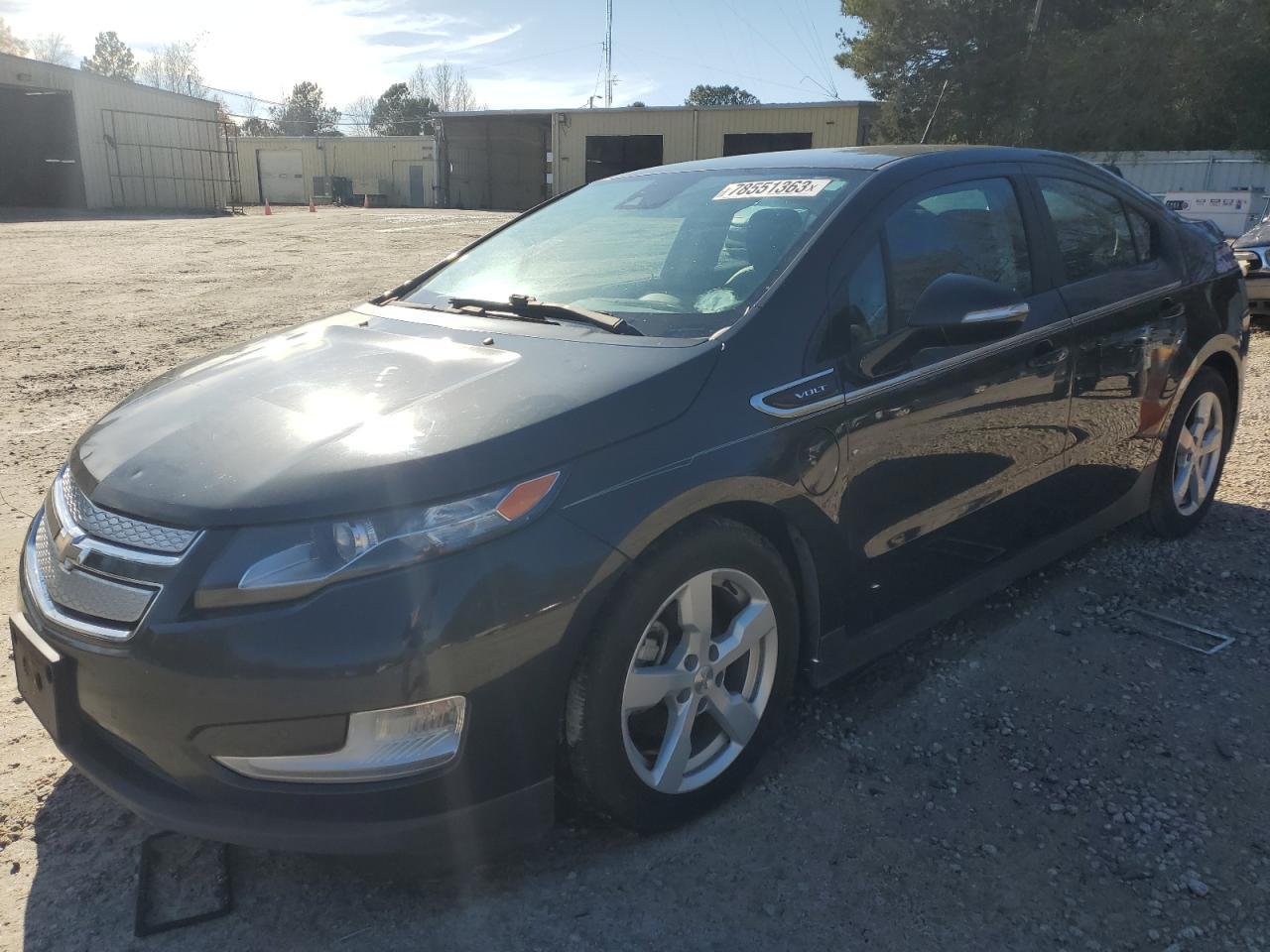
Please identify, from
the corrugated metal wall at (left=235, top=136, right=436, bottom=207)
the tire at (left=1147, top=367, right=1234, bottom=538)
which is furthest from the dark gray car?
the corrugated metal wall at (left=235, top=136, right=436, bottom=207)

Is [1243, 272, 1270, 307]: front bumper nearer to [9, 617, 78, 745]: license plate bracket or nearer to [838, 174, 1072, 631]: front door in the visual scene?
[838, 174, 1072, 631]: front door

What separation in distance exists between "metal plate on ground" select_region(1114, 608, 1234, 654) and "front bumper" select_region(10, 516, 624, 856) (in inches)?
98.1

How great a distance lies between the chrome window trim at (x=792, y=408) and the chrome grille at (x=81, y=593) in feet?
4.83

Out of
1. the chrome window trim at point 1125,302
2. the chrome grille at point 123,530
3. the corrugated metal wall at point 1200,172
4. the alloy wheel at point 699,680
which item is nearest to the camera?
the chrome grille at point 123,530

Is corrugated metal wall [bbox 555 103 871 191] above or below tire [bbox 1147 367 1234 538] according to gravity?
above

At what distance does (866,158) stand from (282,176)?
174ft

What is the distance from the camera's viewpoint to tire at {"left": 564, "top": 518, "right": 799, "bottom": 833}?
2.27 metres

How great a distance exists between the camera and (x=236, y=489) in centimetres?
212

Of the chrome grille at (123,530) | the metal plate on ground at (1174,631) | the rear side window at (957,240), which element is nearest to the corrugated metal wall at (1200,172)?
the metal plate on ground at (1174,631)

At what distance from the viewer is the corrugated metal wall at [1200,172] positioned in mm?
22188

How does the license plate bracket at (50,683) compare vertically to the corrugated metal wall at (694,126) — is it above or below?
below

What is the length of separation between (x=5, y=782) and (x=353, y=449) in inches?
60.7

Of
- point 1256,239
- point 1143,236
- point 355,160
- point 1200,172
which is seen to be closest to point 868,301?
point 1143,236

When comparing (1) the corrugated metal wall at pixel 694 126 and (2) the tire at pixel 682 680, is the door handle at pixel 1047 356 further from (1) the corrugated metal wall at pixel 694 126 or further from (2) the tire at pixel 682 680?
(1) the corrugated metal wall at pixel 694 126
